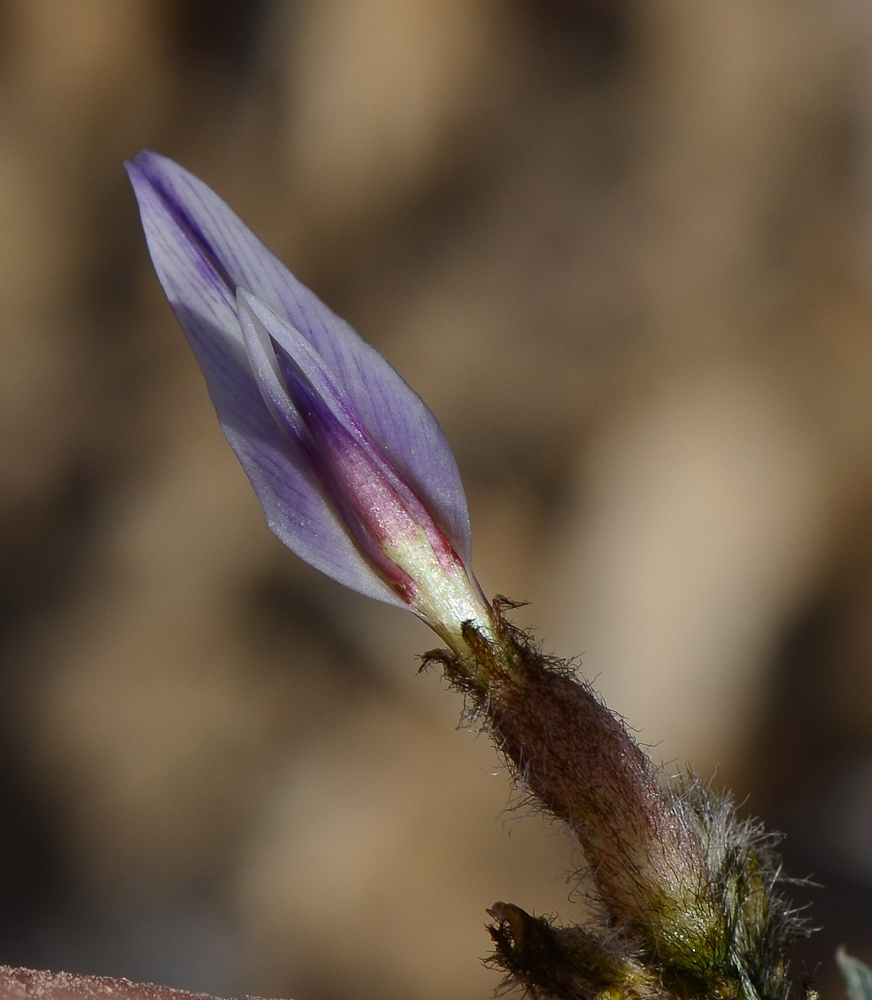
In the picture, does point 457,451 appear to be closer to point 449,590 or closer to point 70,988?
point 449,590

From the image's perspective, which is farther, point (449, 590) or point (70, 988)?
point (449, 590)

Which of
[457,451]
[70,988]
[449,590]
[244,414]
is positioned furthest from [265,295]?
[457,451]

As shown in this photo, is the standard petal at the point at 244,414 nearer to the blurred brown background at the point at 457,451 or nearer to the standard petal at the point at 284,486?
the standard petal at the point at 284,486

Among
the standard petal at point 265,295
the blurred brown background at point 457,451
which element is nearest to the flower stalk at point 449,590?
the standard petal at point 265,295

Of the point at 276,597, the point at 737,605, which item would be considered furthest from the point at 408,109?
the point at 737,605

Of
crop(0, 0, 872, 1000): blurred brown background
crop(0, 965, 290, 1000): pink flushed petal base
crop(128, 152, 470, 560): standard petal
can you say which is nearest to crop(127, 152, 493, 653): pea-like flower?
crop(128, 152, 470, 560): standard petal

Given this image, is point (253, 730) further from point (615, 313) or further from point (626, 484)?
point (615, 313)
